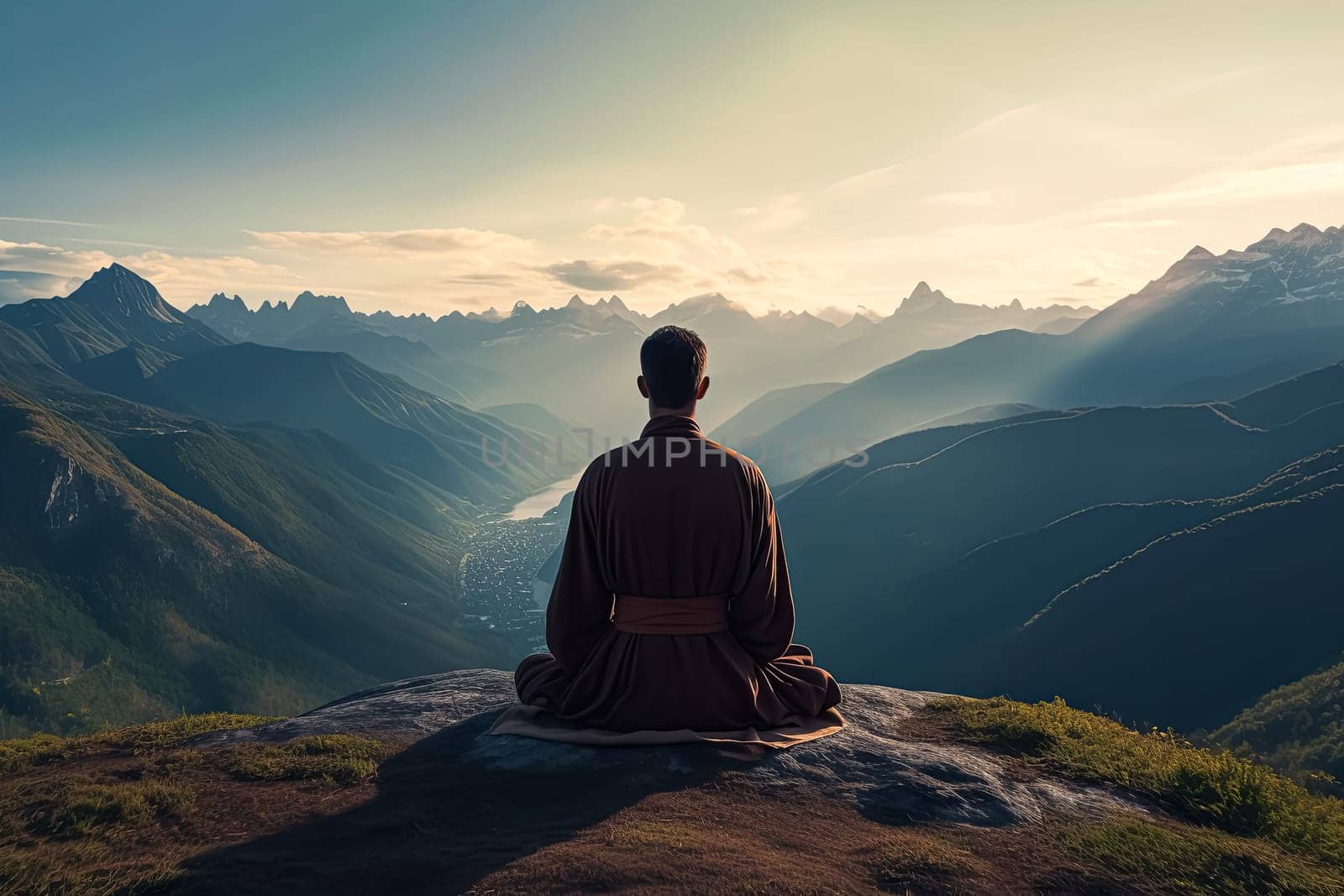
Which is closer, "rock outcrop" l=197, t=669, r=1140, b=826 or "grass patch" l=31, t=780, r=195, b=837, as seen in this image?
"grass patch" l=31, t=780, r=195, b=837

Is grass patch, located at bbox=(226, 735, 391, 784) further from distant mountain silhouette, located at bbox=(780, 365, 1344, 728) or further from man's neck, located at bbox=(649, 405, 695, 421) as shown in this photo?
distant mountain silhouette, located at bbox=(780, 365, 1344, 728)

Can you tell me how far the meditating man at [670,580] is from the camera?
8.43 metres

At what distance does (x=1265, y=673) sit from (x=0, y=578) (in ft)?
802

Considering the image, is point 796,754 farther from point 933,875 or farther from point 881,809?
point 933,875

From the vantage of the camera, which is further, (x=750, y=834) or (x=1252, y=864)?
(x=750, y=834)

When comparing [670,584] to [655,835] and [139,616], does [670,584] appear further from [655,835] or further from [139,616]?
[139,616]

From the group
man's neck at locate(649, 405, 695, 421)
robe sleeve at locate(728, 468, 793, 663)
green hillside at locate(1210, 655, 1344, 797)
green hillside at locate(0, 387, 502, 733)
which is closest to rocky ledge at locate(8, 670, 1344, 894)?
robe sleeve at locate(728, 468, 793, 663)

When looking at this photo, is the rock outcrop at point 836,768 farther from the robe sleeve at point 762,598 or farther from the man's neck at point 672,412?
the man's neck at point 672,412

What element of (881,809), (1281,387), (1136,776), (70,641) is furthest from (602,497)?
(1281,387)

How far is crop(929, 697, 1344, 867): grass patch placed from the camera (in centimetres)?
718

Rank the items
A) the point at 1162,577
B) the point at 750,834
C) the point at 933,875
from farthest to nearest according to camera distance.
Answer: the point at 1162,577
the point at 750,834
the point at 933,875

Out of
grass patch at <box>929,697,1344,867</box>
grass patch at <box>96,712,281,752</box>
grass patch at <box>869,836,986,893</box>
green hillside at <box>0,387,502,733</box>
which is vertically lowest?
green hillside at <box>0,387,502,733</box>

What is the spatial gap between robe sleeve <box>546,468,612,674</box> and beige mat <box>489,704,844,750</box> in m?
1.00

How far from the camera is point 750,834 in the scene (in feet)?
22.3
